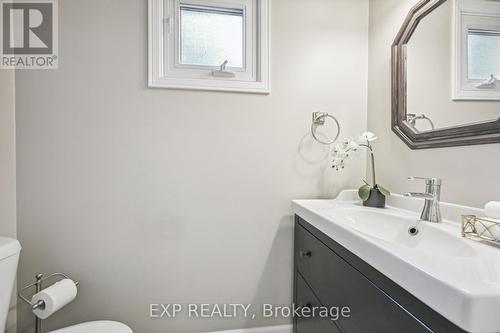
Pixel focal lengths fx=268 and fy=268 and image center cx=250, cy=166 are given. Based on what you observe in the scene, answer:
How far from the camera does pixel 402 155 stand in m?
1.35

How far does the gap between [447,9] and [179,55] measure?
1272 millimetres

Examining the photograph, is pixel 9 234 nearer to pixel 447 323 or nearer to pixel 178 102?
pixel 178 102

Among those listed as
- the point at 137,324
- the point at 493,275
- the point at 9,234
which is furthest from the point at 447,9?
the point at 9,234

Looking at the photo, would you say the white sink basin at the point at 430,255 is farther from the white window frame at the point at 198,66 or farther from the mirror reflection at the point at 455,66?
the white window frame at the point at 198,66

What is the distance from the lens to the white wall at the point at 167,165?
4.52 feet

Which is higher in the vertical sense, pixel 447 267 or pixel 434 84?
pixel 434 84

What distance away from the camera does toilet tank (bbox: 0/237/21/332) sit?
42.3 inches

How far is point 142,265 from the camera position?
4.80 ft

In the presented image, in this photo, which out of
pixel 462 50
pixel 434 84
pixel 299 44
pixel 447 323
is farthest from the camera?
pixel 299 44

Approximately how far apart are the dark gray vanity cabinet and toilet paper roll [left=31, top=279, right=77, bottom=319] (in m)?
1.14

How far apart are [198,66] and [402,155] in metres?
1.19

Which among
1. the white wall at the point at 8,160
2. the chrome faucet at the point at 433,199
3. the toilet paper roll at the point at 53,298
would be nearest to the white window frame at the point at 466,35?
the chrome faucet at the point at 433,199

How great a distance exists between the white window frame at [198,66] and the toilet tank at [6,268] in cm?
95

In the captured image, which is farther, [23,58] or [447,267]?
[23,58]
